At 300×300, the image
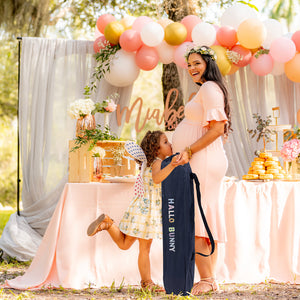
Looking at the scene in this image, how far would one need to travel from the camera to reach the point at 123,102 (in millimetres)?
5355

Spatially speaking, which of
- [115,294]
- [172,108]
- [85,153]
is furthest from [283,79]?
[115,294]

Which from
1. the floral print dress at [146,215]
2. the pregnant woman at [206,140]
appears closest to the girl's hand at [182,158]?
the pregnant woman at [206,140]

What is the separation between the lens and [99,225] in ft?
10.1

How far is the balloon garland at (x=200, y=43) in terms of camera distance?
4.68 m

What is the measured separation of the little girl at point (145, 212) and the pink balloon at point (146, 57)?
1818 mm

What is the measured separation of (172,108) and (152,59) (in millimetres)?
969

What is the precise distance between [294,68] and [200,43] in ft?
3.31

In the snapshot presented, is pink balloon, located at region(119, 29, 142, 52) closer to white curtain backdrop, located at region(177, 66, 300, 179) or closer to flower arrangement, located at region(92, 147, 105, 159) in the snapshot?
white curtain backdrop, located at region(177, 66, 300, 179)

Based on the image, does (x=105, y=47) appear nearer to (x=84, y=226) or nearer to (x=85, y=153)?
(x=85, y=153)

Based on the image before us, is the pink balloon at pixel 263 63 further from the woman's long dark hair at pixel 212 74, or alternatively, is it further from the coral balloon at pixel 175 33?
the woman's long dark hair at pixel 212 74

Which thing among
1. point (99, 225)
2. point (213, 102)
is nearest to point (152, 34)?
point (213, 102)

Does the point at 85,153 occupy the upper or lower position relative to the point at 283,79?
lower

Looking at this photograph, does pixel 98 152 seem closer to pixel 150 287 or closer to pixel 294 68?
pixel 150 287

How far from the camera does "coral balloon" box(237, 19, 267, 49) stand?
461 cm
